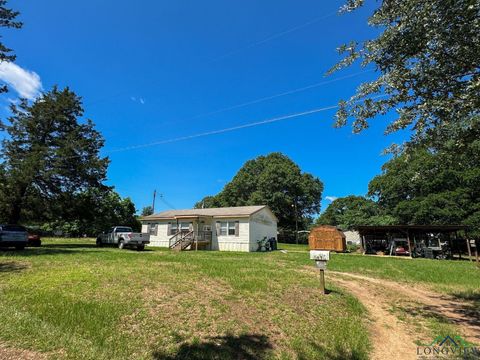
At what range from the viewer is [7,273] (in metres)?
9.38

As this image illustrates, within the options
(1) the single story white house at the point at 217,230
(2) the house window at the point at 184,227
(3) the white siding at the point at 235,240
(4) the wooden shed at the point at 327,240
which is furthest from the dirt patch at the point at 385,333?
(4) the wooden shed at the point at 327,240

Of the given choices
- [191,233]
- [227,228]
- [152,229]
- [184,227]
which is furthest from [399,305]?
[152,229]

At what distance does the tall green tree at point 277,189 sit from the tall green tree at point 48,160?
28128mm

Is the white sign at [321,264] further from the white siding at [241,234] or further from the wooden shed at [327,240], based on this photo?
the wooden shed at [327,240]

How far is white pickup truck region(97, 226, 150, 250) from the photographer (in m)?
21.8

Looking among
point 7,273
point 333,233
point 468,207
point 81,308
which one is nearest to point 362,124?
point 81,308

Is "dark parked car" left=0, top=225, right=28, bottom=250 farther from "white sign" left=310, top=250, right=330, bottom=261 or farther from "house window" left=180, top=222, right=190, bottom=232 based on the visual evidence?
"white sign" left=310, top=250, right=330, bottom=261

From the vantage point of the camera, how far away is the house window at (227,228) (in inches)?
1032

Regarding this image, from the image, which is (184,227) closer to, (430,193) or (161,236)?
(161,236)

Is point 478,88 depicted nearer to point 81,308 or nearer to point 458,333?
point 458,333

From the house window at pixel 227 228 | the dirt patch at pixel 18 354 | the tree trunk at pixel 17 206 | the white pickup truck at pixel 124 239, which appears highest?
the tree trunk at pixel 17 206

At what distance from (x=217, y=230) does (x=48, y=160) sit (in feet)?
49.4

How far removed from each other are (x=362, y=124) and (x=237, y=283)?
6052mm

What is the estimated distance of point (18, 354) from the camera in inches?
181
